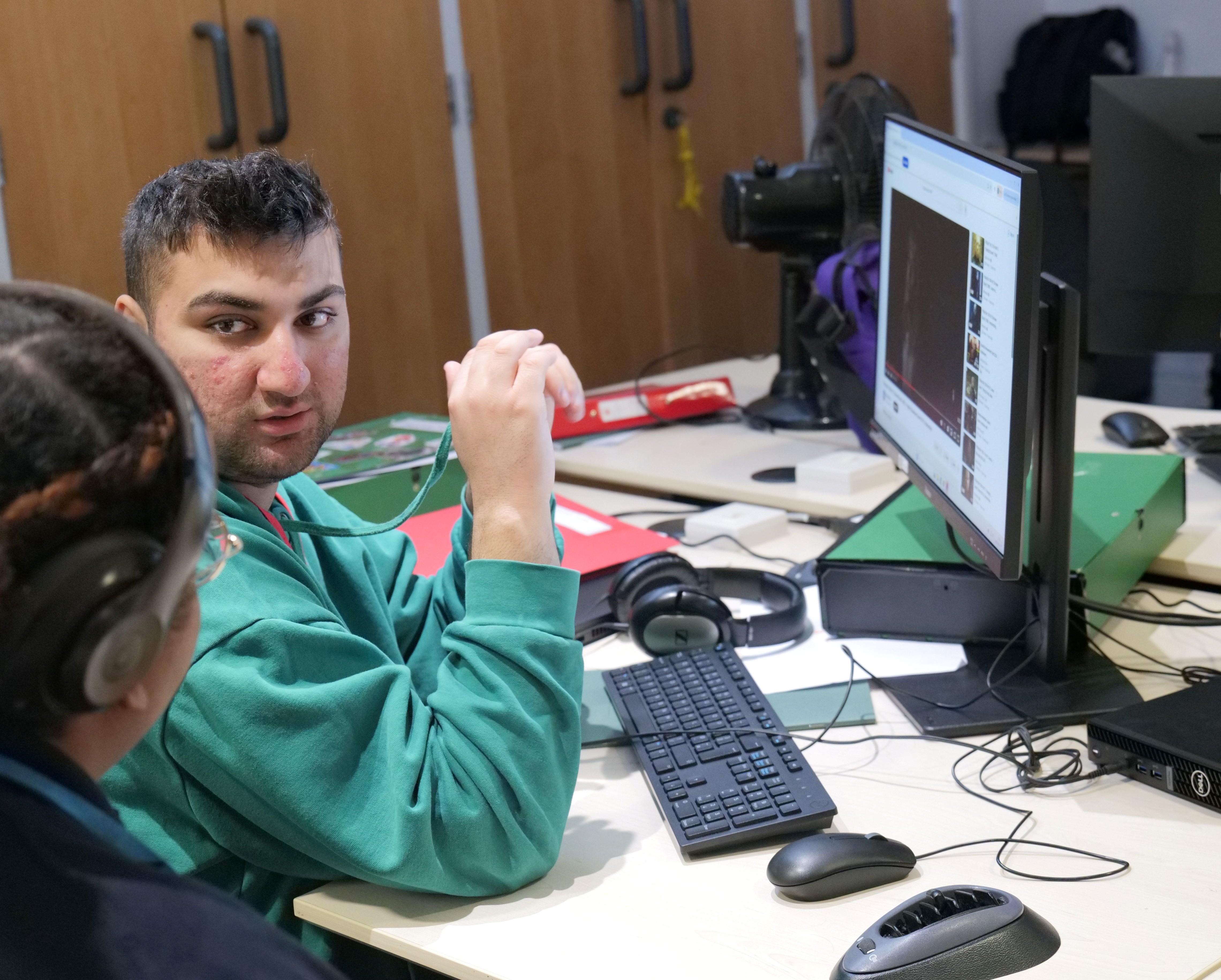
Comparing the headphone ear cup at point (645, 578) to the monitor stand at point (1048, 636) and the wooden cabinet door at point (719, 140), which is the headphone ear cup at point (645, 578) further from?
the wooden cabinet door at point (719, 140)

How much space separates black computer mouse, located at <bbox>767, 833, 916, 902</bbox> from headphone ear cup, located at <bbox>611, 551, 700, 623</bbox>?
480 mm

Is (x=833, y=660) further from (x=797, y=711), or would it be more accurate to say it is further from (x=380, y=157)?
(x=380, y=157)

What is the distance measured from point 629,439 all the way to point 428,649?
100 centimetres

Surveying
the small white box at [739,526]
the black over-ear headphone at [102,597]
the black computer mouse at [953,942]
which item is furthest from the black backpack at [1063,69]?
the black over-ear headphone at [102,597]

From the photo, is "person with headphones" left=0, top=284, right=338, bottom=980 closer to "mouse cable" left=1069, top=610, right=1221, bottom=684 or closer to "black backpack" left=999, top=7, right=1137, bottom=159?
"mouse cable" left=1069, top=610, right=1221, bottom=684

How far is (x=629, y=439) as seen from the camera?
224cm

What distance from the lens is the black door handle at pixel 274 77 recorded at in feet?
8.97

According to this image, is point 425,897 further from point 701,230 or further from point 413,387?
point 701,230

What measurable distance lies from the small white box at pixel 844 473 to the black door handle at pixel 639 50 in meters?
1.80

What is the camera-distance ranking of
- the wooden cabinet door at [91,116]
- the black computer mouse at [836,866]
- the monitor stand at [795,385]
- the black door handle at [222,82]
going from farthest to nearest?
the black door handle at [222,82] < the wooden cabinet door at [91,116] < the monitor stand at [795,385] < the black computer mouse at [836,866]

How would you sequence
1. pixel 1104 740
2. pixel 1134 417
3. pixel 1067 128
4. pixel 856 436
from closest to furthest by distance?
pixel 1104 740 < pixel 1134 417 < pixel 856 436 < pixel 1067 128

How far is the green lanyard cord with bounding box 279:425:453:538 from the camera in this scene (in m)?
1.04

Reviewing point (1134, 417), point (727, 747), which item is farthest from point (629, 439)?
point (727, 747)

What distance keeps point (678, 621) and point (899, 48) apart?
327 cm
